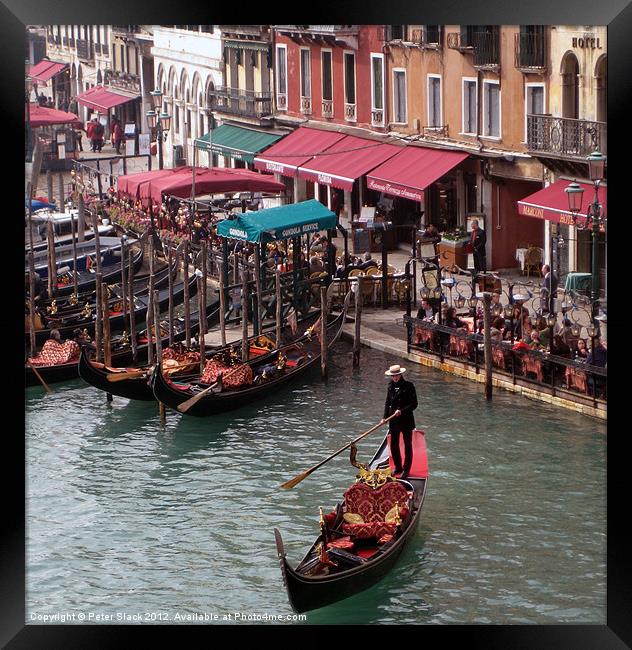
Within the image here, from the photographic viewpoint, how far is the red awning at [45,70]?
117 feet

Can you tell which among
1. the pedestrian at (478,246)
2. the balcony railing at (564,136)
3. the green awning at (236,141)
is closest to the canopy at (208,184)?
the green awning at (236,141)

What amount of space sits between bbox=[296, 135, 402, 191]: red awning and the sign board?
635cm

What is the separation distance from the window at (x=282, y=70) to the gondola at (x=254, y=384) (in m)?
8.82

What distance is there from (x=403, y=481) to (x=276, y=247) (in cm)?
900

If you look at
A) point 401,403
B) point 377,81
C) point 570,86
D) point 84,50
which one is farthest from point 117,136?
point 401,403

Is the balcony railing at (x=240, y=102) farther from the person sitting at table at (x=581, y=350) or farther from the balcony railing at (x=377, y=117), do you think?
the person sitting at table at (x=581, y=350)

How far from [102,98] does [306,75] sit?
8.77 m

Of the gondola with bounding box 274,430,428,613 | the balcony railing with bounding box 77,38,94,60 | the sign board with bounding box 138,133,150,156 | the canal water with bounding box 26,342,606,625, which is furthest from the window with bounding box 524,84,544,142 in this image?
the balcony railing with bounding box 77,38,94,60

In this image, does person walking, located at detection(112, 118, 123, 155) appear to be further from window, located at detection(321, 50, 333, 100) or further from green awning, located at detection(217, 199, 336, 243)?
green awning, located at detection(217, 199, 336, 243)

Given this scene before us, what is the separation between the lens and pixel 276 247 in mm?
21250

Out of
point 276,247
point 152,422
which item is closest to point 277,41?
point 276,247

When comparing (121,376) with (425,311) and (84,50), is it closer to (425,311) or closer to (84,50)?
(425,311)

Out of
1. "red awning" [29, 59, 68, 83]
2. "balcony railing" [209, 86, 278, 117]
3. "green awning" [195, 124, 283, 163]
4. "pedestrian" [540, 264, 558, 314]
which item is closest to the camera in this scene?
"pedestrian" [540, 264, 558, 314]

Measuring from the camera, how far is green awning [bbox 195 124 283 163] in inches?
1041
